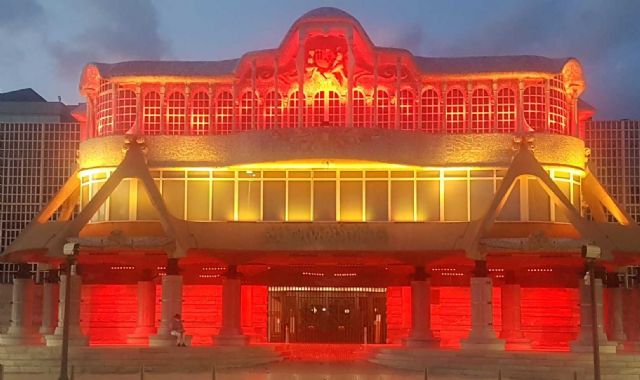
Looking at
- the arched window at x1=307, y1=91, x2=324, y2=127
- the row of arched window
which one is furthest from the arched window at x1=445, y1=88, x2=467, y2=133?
the arched window at x1=307, y1=91, x2=324, y2=127

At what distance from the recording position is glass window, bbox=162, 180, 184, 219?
1768 inches

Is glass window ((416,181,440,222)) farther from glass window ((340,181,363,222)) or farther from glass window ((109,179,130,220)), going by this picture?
glass window ((109,179,130,220))

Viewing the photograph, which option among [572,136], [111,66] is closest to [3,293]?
[111,66]

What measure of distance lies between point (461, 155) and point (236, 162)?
9.43 metres

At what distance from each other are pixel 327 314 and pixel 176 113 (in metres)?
11.5

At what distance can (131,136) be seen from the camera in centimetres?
4381

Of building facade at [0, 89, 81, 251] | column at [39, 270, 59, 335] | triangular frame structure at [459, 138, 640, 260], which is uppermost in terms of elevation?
building facade at [0, 89, 81, 251]

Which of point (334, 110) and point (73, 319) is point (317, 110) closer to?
point (334, 110)

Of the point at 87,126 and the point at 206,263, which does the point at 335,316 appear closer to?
the point at 206,263

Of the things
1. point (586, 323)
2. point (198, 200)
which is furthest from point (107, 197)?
point (586, 323)

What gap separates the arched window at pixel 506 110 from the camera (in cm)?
4485

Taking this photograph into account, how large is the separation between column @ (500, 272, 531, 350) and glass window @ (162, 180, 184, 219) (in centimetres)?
1398

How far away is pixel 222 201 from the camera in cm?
4494

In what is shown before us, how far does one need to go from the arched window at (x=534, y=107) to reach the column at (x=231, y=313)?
46.0 ft
